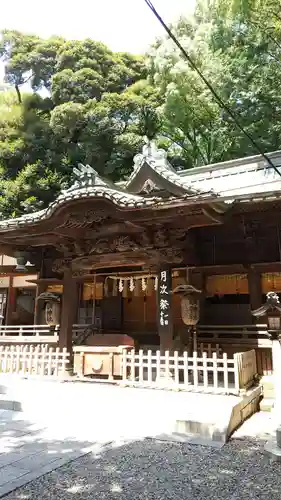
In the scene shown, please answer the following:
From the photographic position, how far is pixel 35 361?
399 inches

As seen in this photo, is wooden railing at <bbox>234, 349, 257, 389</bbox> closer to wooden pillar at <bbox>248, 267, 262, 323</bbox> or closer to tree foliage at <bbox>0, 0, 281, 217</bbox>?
wooden pillar at <bbox>248, 267, 262, 323</bbox>

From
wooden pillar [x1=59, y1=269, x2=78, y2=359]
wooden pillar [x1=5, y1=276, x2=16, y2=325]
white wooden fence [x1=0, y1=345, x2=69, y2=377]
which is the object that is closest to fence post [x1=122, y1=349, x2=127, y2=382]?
white wooden fence [x1=0, y1=345, x2=69, y2=377]

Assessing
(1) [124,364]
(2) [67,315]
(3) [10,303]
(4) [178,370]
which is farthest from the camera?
(3) [10,303]

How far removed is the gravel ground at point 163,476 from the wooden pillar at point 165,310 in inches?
138

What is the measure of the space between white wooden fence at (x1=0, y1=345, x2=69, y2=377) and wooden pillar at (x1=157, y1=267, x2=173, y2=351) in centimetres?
268

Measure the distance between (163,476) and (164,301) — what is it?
511 cm

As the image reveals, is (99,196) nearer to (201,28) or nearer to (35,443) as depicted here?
(35,443)

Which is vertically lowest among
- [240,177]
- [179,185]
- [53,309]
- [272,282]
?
[53,309]

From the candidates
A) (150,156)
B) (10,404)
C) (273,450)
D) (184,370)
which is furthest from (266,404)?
(150,156)

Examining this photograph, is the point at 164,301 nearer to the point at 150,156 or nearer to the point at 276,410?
the point at 276,410

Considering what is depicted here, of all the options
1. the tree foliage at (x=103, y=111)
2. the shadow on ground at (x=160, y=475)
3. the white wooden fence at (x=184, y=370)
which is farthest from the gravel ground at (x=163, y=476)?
the tree foliage at (x=103, y=111)

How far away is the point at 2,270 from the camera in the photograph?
684 inches

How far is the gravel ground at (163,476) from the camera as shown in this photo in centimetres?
413

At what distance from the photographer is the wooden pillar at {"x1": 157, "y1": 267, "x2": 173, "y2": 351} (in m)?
9.28
